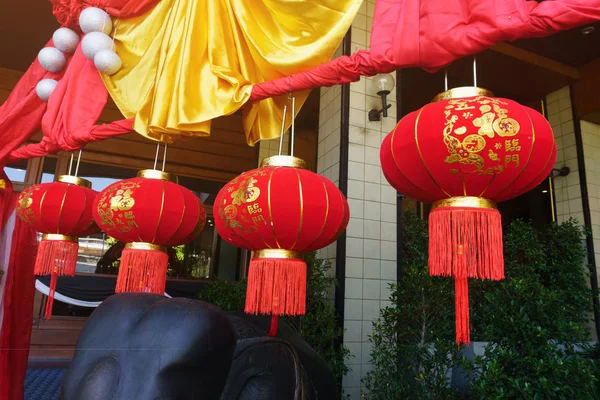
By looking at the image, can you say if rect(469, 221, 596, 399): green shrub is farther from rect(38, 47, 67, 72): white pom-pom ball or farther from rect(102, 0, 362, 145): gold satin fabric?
rect(38, 47, 67, 72): white pom-pom ball

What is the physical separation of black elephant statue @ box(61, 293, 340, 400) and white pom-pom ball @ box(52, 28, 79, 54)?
7.88 ft

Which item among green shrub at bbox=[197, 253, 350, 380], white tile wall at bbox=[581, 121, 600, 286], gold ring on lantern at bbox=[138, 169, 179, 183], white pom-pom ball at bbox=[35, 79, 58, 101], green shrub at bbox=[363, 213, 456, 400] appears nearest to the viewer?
gold ring on lantern at bbox=[138, 169, 179, 183]

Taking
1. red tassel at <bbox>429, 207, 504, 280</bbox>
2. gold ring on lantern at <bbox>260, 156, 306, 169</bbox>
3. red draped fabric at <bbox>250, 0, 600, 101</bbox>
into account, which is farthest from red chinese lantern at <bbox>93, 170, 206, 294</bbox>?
red tassel at <bbox>429, 207, 504, 280</bbox>

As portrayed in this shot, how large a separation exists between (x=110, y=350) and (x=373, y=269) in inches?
115

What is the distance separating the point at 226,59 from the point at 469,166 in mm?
1529

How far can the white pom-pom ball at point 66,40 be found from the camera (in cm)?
295

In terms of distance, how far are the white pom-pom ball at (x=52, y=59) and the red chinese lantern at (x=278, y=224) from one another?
220cm

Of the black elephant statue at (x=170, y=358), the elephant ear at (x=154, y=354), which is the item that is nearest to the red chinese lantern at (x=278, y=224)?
the black elephant statue at (x=170, y=358)

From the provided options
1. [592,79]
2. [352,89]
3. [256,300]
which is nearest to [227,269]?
[352,89]

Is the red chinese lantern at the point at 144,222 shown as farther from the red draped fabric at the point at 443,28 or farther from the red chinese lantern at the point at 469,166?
the red chinese lantern at the point at 469,166

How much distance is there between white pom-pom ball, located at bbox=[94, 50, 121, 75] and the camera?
2523 mm

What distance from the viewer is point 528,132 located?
4.06 ft

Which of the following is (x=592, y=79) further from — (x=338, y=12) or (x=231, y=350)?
(x=231, y=350)

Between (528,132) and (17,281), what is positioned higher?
(528,132)
